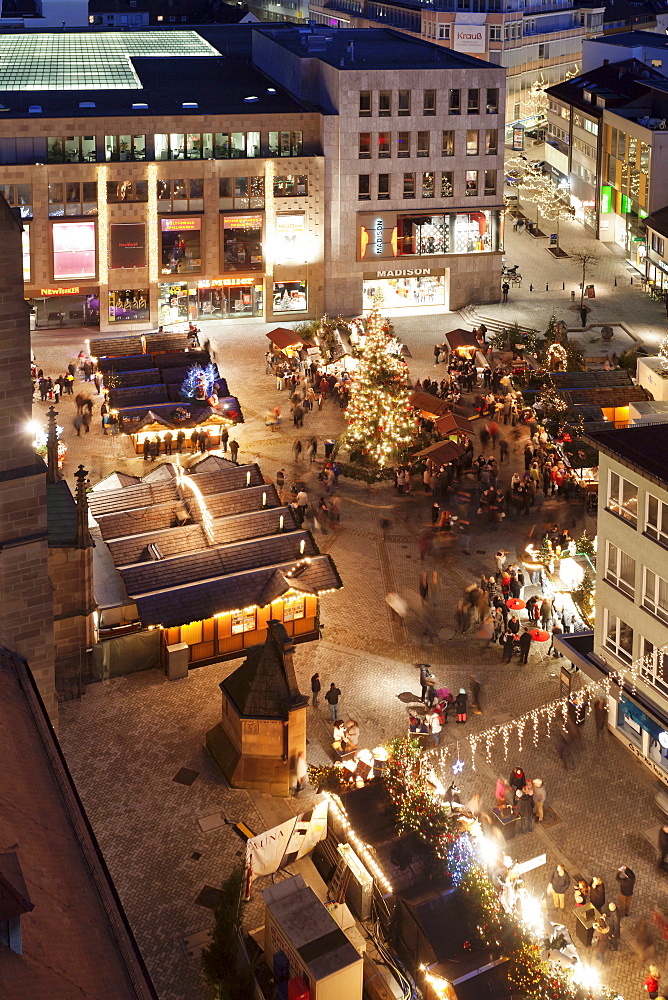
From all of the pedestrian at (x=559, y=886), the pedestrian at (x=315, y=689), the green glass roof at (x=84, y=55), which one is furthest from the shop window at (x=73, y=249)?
the pedestrian at (x=559, y=886)

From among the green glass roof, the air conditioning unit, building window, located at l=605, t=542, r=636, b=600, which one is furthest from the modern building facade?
the air conditioning unit

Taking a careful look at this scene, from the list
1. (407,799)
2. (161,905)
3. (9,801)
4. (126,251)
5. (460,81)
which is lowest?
(161,905)

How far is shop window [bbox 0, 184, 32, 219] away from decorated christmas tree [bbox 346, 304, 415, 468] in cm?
3255

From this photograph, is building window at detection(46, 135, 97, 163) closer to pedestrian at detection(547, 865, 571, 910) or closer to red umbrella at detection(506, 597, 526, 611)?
red umbrella at detection(506, 597, 526, 611)

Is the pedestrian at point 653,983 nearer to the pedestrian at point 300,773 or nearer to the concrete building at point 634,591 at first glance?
the concrete building at point 634,591

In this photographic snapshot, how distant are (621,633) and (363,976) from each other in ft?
53.0

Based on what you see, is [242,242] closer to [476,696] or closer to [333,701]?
[476,696]

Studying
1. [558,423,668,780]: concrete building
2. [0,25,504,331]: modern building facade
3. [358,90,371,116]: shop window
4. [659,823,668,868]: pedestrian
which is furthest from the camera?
[358,90,371,116]: shop window

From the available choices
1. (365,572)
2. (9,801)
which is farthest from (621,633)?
(9,801)

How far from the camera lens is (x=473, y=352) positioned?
85938mm

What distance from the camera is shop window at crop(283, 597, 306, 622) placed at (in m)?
50.2

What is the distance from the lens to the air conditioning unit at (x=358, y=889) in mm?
35375

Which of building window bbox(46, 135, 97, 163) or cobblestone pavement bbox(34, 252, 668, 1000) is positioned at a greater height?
building window bbox(46, 135, 97, 163)

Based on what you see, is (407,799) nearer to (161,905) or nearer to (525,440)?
(161,905)
